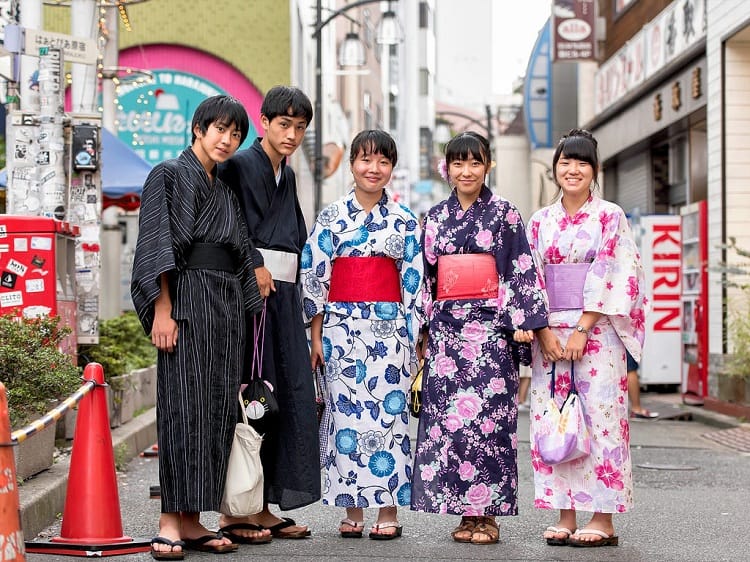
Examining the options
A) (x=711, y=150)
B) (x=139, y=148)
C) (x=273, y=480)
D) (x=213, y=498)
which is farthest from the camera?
(x=139, y=148)

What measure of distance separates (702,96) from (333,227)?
10.5 meters

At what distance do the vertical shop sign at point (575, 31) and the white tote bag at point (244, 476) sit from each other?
15353mm

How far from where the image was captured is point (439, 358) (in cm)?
591

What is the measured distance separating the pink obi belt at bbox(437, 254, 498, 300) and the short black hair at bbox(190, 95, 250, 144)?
1.27 m

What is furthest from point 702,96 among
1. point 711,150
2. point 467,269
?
point 467,269

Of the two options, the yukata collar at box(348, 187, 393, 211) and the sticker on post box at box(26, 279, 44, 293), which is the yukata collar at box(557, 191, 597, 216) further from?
the sticker on post box at box(26, 279, 44, 293)

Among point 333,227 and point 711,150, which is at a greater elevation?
point 711,150

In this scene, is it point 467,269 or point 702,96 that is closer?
point 467,269

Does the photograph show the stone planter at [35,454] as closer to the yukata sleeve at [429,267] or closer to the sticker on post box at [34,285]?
the sticker on post box at [34,285]

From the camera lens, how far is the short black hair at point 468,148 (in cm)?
591

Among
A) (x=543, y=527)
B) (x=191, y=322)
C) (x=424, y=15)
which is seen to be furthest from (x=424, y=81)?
(x=191, y=322)

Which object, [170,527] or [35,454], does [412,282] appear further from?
[35,454]

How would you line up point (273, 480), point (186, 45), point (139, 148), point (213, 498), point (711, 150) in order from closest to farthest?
point (213, 498) → point (273, 480) → point (711, 150) → point (139, 148) → point (186, 45)

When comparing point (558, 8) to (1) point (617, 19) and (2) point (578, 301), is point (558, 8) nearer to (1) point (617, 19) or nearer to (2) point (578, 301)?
(1) point (617, 19)
